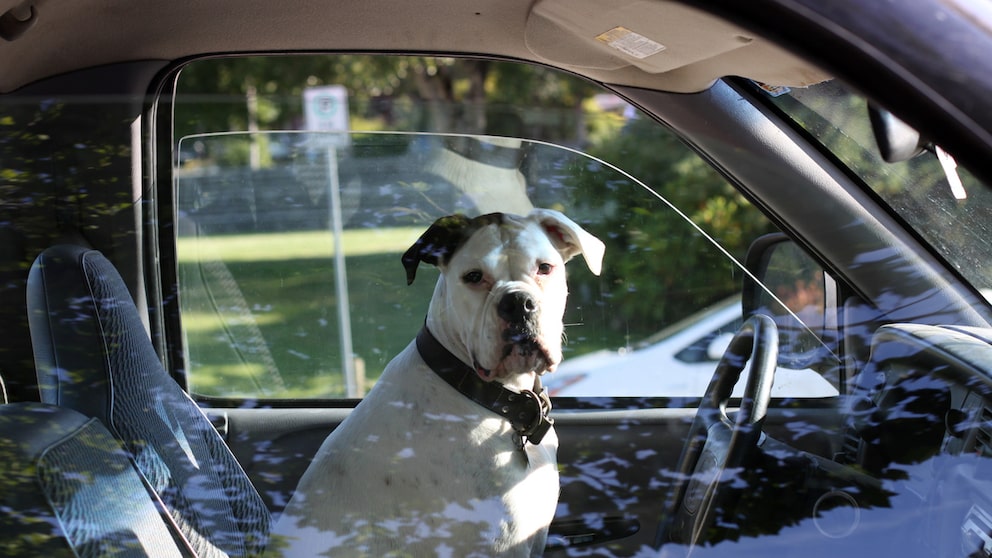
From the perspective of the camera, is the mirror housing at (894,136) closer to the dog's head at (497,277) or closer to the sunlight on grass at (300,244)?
the dog's head at (497,277)

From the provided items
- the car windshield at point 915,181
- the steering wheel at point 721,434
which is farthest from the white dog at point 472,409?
the car windshield at point 915,181

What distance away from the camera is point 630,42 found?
144 cm

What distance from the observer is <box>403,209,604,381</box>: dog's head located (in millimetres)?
1527

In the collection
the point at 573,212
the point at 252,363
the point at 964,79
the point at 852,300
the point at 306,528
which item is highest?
the point at 964,79

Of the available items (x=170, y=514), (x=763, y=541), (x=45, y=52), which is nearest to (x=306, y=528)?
(x=170, y=514)

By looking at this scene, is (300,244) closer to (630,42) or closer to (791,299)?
(630,42)

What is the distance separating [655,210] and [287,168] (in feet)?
2.18

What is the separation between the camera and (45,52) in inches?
58.2

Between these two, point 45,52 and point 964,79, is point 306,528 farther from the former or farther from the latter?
point 964,79

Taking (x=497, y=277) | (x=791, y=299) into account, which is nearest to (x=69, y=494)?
(x=497, y=277)

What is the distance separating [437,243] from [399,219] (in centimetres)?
8

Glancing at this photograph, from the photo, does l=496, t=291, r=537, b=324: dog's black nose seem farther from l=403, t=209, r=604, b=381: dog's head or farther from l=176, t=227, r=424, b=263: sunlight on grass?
l=176, t=227, r=424, b=263: sunlight on grass

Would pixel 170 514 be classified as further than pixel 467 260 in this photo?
No

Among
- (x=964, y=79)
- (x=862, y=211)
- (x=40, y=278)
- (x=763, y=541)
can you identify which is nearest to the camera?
(x=964, y=79)
